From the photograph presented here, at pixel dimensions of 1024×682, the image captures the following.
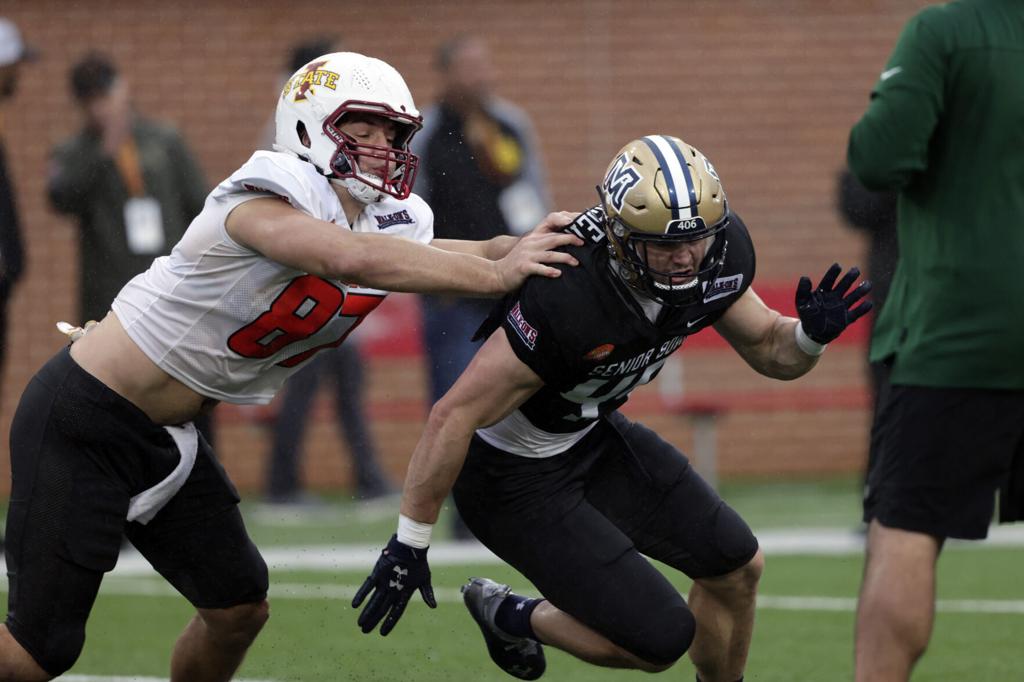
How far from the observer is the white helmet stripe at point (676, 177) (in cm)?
372

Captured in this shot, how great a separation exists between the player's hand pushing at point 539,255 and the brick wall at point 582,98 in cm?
540

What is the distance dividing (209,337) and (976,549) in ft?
15.1

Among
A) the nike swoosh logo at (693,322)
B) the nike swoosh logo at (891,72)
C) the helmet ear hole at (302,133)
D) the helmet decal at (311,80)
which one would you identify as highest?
the nike swoosh logo at (891,72)

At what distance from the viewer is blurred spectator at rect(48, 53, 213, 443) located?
23.6ft

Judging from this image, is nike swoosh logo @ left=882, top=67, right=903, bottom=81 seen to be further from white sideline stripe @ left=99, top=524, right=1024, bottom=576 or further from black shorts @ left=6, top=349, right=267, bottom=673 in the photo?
white sideline stripe @ left=99, top=524, right=1024, bottom=576

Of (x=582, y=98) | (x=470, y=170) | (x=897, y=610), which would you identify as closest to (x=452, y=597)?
(x=470, y=170)

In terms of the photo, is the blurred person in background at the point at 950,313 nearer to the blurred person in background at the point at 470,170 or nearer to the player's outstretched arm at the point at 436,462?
the player's outstretched arm at the point at 436,462

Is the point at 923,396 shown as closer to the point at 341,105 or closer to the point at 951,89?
the point at 951,89

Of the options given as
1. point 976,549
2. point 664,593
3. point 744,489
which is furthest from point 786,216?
point 664,593

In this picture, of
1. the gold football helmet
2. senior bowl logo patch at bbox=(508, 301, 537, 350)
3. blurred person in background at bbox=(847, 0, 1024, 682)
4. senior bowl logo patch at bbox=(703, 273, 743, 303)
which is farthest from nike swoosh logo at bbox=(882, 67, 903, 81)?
senior bowl logo patch at bbox=(508, 301, 537, 350)

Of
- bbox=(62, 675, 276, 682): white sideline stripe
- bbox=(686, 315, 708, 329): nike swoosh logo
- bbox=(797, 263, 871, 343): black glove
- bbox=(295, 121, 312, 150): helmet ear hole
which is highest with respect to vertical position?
bbox=(295, 121, 312, 150): helmet ear hole

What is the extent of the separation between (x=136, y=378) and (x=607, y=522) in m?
1.28

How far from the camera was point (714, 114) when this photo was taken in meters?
9.67

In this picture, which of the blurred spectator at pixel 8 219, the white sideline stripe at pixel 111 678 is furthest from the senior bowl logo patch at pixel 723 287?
the blurred spectator at pixel 8 219
